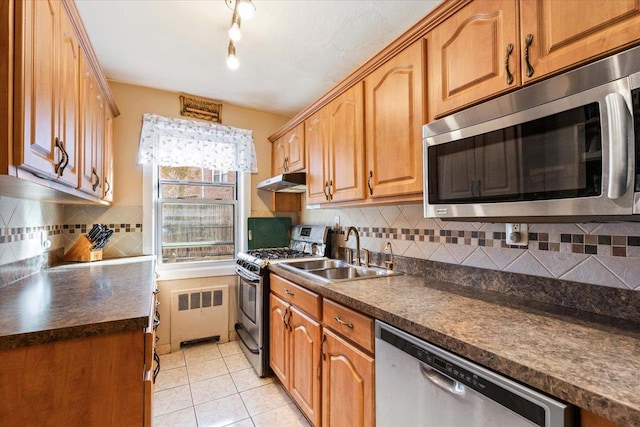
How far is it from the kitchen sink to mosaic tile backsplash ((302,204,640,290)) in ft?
0.63

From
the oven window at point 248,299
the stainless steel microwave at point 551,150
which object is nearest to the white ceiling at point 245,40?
the stainless steel microwave at point 551,150

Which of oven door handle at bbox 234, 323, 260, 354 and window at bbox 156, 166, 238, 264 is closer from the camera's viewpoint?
oven door handle at bbox 234, 323, 260, 354

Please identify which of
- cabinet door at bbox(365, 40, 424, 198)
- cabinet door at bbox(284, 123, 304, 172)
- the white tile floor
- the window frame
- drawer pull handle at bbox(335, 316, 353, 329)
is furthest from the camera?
the window frame

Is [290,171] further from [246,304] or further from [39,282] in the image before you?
[39,282]

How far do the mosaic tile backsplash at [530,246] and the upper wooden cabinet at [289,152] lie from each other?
0.93 metres

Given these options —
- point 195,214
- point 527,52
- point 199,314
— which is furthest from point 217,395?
point 527,52

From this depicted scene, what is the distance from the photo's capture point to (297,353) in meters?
1.81

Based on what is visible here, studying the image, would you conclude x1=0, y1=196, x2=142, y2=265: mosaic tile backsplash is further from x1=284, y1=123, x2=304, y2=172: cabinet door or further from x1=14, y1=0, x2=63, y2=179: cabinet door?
x1=284, y1=123, x2=304, y2=172: cabinet door

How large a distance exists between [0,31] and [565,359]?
1.77 metres

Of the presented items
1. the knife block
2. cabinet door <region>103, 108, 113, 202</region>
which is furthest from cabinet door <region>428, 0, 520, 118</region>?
the knife block

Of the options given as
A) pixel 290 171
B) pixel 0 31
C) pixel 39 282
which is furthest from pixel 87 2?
pixel 290 171

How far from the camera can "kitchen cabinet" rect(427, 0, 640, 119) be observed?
815 millimetres

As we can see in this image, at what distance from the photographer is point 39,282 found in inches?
58.8

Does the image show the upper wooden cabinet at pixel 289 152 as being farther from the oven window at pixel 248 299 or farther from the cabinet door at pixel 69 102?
the cabinet door at pixel 69 102
